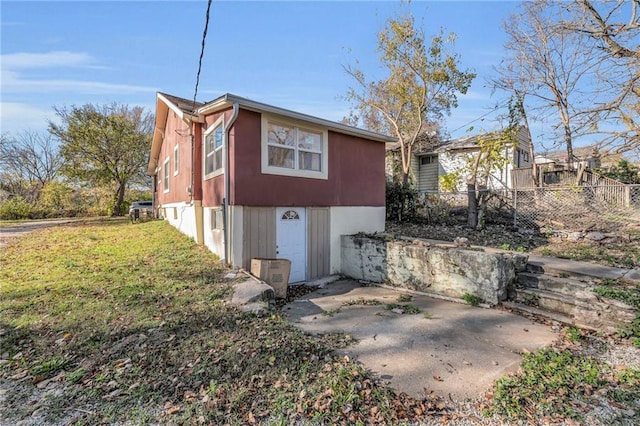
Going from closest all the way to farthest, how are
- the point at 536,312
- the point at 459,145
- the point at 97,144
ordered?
the point at 536,312 → the point at 459,145 → the point at 97,144

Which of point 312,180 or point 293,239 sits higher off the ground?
point 312,180

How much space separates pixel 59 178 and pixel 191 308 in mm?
28545

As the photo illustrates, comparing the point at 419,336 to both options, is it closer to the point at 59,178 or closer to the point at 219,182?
the point at 219,182

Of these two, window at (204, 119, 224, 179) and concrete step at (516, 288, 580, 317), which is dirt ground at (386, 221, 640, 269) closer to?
concrete step at (516, 288, 580, 317)

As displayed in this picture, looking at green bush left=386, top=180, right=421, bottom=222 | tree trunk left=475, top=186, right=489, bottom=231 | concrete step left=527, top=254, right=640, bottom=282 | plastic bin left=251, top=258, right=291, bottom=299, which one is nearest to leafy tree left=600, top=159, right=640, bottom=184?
tree trunk left=475, top=186, right=489, bottom=231

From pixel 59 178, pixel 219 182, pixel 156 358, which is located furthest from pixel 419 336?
pixel 59 178

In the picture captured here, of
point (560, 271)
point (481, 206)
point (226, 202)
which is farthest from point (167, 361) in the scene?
point (481, 206)

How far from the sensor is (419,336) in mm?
4211

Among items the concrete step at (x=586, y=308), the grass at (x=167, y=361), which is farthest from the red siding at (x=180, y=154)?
the concrete step at (x=586, y=308)

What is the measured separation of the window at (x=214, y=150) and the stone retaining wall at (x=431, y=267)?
413 cm

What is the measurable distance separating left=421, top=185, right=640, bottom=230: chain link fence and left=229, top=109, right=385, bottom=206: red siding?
13.2 feet

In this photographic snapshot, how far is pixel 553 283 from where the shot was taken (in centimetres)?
525

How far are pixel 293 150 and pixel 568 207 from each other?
8.81 metres

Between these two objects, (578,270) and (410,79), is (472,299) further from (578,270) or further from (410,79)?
(410,79)
